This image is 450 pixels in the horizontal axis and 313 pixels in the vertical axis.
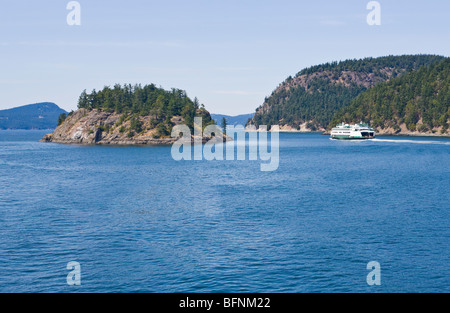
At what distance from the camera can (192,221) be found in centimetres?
5619

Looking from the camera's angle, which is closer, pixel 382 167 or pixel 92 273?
pixel 92 273

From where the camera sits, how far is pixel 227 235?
160ft

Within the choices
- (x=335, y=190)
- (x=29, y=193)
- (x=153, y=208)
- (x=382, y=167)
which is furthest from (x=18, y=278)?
(x=382, y=167)

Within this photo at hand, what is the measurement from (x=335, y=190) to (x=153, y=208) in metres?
36.4

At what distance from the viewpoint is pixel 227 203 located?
2699 inches

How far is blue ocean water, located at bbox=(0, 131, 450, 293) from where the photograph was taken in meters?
35.6

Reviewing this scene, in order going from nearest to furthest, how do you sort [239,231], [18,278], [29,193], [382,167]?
[18,278], [239,231], [29,193], [382,167]

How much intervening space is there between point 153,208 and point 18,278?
3034 cm

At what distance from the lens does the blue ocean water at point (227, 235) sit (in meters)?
35.6
